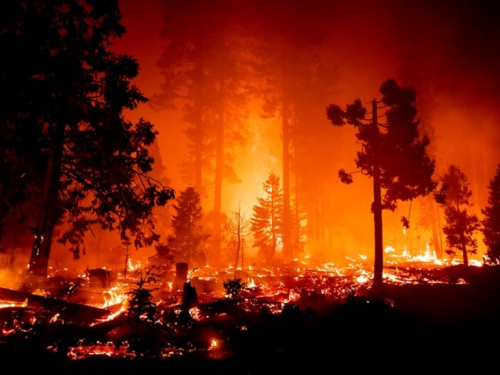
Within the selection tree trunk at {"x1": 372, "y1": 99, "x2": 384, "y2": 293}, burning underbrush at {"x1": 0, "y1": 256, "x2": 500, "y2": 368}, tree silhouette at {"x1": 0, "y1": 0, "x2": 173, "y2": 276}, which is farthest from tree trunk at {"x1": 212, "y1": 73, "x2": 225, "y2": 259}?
burning underbrush at {"x1": 0, "y1": 256, "x2": 500, "y2": 368}

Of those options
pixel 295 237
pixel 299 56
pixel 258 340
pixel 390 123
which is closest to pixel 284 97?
pixel 299 56

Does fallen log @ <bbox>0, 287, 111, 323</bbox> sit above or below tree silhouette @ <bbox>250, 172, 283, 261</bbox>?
below

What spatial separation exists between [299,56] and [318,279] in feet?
119

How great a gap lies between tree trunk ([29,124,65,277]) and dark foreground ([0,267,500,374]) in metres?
5.65

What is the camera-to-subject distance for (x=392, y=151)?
1894 cm

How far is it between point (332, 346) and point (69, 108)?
11.3 m

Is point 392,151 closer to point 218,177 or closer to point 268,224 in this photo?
point 218,177

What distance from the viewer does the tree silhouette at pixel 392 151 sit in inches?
744

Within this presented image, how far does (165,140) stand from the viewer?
71688 mm

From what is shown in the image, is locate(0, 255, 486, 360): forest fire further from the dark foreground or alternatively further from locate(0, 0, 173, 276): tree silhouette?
locate(0, 0, 173, 276): tree silhouette

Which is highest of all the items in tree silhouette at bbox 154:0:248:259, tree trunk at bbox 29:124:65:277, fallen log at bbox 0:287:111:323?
tree silhouette at bbox 154:0:248:259

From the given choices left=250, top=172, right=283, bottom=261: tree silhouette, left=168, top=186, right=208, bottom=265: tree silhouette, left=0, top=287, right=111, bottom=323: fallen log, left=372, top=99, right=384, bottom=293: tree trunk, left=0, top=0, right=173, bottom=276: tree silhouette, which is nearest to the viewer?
left=0, top=287, right=111, bottom=323: fallen log

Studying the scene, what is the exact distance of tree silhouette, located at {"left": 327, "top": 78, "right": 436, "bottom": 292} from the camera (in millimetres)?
18906

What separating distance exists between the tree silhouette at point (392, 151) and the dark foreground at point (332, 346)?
8.78 m
